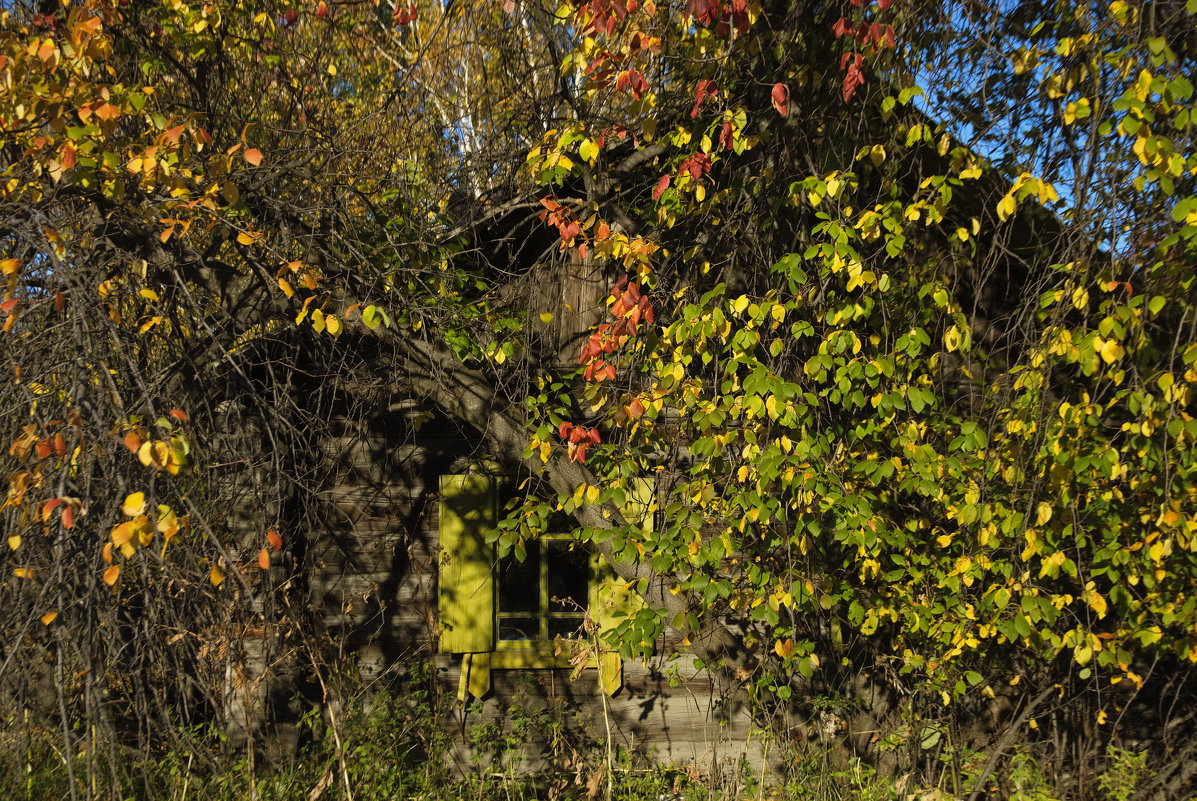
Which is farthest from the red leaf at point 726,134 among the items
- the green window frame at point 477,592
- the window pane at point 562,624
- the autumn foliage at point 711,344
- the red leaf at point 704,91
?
the window pane at point 562,624

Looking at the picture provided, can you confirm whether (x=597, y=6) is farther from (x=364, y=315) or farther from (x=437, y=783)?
(x=437, y=783)

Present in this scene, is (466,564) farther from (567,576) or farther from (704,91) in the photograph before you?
(704,91)

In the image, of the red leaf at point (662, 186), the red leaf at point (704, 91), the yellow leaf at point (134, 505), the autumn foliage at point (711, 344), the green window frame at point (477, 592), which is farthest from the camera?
the green window frame at point (477, 592)

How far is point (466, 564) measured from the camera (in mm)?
5375

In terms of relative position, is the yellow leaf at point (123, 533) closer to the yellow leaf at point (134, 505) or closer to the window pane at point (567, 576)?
the yellow leaf at point (134, 505)

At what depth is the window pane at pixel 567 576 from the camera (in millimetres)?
5633

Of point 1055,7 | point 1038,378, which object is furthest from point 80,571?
point 1055,7

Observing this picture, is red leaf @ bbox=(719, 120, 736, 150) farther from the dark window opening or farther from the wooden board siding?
the dark window opening

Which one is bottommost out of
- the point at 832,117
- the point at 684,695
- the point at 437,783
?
the point at 437,783

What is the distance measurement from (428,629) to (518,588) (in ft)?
2.01

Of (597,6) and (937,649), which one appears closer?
(597,6)

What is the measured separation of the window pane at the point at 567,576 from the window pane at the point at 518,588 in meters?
0.10

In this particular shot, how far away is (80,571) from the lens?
2.59 metres

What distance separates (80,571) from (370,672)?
2989 mm
